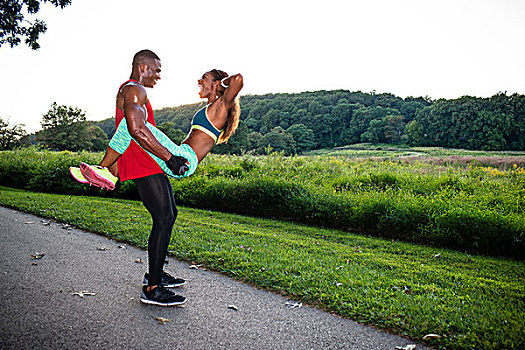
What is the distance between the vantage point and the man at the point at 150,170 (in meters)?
2.96

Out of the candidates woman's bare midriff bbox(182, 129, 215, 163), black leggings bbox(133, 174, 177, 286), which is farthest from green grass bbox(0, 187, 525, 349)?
woman's bare midriff bbox(182, 129, 215, 163)

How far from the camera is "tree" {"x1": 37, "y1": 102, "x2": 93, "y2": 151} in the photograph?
152 feet

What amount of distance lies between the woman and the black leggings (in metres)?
0.19

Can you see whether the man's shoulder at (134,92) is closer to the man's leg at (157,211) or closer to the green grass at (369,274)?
the man's leg at (157,211)

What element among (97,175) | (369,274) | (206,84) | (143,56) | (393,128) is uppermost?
(393,128)

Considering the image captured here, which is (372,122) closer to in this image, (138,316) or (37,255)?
(37,255)

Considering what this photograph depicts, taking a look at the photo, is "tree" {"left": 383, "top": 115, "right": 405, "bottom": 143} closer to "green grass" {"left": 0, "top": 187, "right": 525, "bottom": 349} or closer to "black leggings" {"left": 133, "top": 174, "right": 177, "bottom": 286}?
"green grass" {"left": 0, "top": 187, "right": 525, "bottom": 349}

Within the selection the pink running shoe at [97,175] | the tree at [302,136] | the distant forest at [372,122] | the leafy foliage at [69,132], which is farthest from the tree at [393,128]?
the leafy foliage at [69,132]

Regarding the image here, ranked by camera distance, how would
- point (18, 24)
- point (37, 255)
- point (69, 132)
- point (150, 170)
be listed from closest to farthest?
point (150, 170) → point (37, 255) → point (18, 24) → point (69, 132)

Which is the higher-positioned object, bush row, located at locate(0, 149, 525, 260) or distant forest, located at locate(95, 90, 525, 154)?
distant forest, located at locate(95, 90, 525, 154)

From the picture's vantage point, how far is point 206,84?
3359mm

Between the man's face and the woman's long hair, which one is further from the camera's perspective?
the woman's long hair

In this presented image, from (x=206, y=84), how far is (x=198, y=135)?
0.50 m

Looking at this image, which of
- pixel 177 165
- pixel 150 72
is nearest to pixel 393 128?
pixel 150 72
